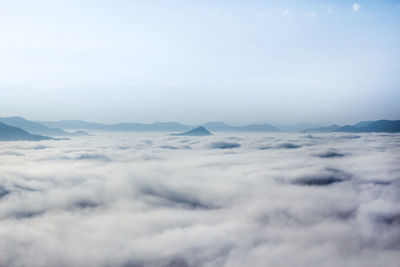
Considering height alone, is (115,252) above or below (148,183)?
below

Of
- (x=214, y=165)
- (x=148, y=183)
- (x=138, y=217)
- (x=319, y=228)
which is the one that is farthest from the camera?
(x=214, y=165)

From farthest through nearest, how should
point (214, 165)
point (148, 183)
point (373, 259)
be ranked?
point (214, 165) → point (148, 183) → point (373, 259)

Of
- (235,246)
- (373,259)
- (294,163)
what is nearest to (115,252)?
(235,246)

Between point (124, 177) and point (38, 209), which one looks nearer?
point (38, 209)

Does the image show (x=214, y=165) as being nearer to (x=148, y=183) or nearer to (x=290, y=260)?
(x=148, y=183)

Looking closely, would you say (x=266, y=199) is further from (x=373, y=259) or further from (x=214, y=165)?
(x=214, y=165)

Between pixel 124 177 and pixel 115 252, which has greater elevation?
pixel 124 177

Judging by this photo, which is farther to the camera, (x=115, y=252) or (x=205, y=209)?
(x=205, y=209)

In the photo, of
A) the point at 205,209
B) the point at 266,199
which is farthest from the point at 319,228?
the point at 205,209

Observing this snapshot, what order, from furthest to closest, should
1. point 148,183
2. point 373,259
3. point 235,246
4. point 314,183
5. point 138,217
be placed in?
point 314,183, point 148,183, point 138,217, point 235,246, point 373,259
